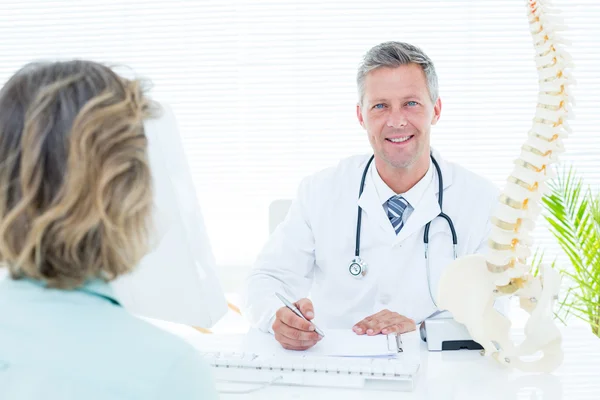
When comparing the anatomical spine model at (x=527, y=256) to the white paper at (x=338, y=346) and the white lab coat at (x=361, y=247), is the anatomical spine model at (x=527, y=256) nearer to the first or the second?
the white paper at (x=338, y=346)

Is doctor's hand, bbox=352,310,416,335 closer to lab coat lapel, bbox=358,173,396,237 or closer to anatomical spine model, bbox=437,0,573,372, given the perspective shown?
anatomical spine model, bbox=437,0,573,372

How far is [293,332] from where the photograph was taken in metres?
1.52

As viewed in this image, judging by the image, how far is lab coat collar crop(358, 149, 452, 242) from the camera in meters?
2.03

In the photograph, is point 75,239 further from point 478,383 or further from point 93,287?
point 478,383

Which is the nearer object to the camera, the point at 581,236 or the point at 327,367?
the point at 327,367

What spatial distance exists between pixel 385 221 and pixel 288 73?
1.57 metres

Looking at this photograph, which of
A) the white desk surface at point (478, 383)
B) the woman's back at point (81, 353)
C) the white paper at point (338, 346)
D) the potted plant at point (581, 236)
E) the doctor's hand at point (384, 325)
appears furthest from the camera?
the potted plant at point (581, 236)

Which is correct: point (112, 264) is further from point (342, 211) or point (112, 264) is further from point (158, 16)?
point (158, 16)

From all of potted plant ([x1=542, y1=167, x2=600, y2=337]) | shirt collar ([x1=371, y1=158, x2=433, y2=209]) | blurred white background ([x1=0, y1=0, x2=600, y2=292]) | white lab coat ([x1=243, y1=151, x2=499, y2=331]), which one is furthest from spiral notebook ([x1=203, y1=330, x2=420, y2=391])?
blurred white background ([x1=0, y1=0, x2=600, y2=292])

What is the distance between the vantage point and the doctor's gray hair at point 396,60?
209 centimetres

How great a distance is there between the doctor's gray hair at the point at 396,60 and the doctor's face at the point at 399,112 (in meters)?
0.01

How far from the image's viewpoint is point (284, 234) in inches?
84.8

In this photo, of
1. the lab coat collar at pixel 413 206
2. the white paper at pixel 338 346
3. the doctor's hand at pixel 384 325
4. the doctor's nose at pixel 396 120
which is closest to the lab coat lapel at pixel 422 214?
the lab coat collar at pixel 413 206

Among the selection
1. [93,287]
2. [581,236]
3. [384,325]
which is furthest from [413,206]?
[93,287]
